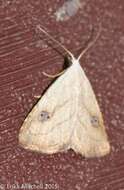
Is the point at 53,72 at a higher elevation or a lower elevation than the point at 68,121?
higher

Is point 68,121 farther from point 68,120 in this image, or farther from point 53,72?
point 53,72

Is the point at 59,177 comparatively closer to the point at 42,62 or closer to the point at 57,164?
the point at 57,164

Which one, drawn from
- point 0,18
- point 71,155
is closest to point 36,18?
point 0,18

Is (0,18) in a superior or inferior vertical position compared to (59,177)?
superior

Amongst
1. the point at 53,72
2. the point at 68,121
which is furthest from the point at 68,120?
the point at 53,72
